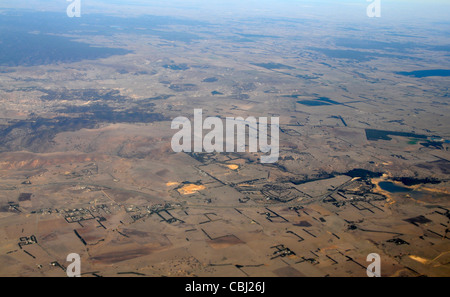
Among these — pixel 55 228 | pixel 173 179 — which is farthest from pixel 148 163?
pixel 55 228

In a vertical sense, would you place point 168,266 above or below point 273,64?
below

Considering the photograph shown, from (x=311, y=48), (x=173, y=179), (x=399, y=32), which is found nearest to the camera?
(x=173, y=179)

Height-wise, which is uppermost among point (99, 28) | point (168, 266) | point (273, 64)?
point (99, 28)

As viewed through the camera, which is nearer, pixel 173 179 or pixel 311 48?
pixel 173 179

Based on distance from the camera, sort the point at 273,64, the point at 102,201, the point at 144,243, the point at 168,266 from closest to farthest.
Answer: the point at 168,266, the point at 144,243, the point at 102,201, the point at 273,64
